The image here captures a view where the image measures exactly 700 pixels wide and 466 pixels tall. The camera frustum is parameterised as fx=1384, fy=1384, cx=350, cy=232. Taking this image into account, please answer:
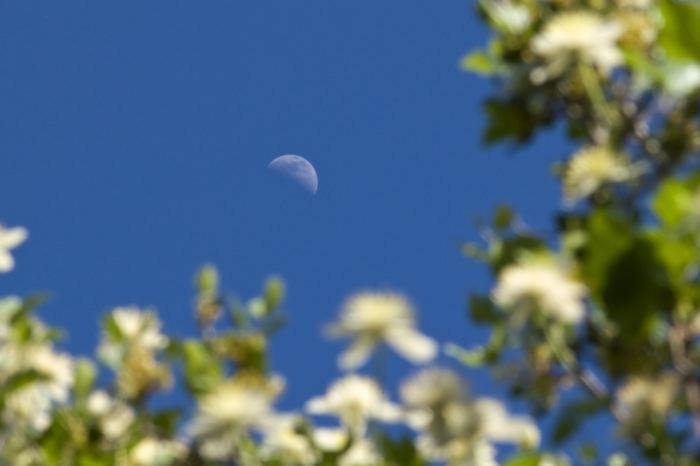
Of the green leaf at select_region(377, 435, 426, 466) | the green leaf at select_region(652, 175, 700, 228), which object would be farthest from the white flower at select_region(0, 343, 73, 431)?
the green leaf at select_region(652, 175, 700, 228)

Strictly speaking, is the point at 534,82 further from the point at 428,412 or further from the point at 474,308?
the point at 428,412

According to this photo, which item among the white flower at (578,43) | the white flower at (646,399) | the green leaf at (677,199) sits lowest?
the white flower at (646,399)

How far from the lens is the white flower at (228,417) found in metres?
2.05

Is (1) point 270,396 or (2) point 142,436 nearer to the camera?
(1) point 270,396

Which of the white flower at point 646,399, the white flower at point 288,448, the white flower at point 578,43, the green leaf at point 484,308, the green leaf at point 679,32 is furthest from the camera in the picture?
the white flower at point 288,448

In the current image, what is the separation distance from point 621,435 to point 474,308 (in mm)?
449

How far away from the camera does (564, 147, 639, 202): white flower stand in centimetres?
223

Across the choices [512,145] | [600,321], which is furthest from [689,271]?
[512,145]

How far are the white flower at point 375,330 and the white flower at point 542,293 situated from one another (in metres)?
0.14

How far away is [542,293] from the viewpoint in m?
1.99

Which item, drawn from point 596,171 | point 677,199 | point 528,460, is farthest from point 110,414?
point 677,199

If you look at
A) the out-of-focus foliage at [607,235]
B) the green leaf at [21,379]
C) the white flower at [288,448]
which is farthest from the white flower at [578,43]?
the green leaf at [21,379]

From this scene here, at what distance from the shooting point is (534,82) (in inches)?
99.1

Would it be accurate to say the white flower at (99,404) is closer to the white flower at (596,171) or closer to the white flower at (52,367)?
the white flower at (52,367)
